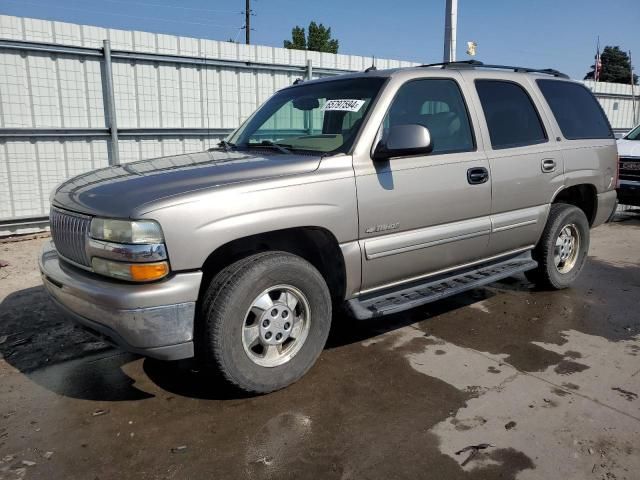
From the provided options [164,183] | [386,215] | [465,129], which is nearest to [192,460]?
[164,183]

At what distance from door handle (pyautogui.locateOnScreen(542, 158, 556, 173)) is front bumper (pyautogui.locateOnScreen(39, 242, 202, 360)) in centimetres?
327

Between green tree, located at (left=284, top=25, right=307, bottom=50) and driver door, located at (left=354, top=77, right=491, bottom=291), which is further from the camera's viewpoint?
green tree, located at (left=284, top=25, right=307, bottom=50)

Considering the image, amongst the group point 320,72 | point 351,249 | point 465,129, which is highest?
point 320,72

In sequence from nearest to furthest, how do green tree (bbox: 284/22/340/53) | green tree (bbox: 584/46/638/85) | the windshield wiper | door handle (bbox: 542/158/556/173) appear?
the windshield wiper, door handle (bbox: 542/158/556/173), green tree (bbox: 284/22/340/53), green tree (bbox: 584/46/638/85)

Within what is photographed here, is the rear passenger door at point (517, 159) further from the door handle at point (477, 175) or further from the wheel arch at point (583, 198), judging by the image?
the wheel arch at point (583, 198)

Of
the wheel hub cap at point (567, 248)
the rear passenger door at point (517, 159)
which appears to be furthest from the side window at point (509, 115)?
the wheel hub cap at point (567, 248)

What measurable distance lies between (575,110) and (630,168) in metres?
4.91

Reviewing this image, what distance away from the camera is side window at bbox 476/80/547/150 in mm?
4309

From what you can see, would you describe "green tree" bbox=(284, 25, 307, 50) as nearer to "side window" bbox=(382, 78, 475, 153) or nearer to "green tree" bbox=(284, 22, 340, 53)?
"green tree" bbox=(284, 22, 340, 53)

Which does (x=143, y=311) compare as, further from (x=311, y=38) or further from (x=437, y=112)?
(x=311, y=38)

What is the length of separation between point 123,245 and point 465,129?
2722 mm

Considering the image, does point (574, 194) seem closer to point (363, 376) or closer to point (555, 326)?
point (555, 326)

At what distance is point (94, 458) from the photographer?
8.76 ft

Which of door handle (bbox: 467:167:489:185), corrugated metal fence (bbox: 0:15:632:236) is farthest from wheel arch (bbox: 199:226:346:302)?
corrugated metal fence (bbox: 0:15:632:236)
